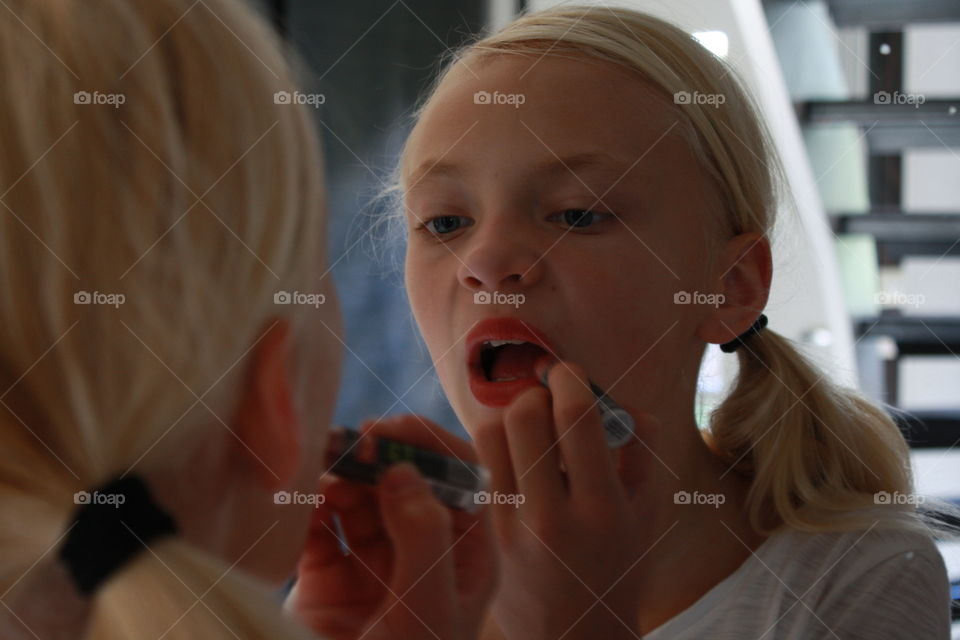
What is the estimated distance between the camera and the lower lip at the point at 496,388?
19.2 inches

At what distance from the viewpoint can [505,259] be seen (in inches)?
19.3

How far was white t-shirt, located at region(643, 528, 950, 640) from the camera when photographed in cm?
48

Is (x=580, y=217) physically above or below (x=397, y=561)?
above

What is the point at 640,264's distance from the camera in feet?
1.73

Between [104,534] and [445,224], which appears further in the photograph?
[445,224]

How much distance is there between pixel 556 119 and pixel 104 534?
32 centimetres

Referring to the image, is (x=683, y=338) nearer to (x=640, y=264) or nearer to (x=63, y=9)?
(x=640, y=264)

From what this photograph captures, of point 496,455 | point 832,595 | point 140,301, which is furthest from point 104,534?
point 832,595

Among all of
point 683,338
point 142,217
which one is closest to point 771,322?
point 683,338

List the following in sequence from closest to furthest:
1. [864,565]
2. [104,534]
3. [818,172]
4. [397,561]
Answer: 1. [104,534]
2. [397,561]
3. [864,565]
4. [818,172]

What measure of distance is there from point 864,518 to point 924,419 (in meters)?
0.33

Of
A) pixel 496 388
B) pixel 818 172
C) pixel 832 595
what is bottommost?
pixel 832 595

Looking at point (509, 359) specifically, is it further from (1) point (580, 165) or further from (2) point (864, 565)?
(2) point (864, 565)

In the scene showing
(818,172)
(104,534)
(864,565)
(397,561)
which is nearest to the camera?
(104,534)
